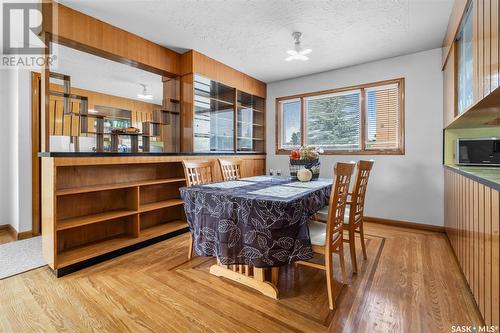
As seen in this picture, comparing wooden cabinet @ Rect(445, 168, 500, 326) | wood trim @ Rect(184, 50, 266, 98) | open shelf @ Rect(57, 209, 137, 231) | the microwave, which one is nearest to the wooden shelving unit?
open shelf @ Rect(57, 209, 137, 231)

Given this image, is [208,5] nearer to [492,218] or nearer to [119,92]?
[492,218]

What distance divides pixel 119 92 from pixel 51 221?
3.70 m

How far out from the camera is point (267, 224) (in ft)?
5.13

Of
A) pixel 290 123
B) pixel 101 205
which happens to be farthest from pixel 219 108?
pixel 101 205

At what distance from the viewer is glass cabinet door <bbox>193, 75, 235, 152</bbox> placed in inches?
144

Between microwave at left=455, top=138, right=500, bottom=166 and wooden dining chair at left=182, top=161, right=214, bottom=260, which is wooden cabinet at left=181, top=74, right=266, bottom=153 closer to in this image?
wooden dining chair at left=182, top=161, right=214, bottom=260

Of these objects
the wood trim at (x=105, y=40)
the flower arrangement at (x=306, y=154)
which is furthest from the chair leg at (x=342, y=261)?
the wood trim at (x=105, y=40)

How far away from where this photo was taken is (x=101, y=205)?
270 cm

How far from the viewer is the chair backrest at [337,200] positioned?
5.22ft

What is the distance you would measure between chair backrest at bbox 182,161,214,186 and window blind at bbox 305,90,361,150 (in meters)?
2.45

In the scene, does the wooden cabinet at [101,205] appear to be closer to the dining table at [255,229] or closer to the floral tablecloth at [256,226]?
the dining table at [255,229]

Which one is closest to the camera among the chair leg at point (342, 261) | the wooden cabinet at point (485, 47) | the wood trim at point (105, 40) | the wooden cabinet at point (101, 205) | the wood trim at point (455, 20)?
the wooden cabinet at point (485, 47)

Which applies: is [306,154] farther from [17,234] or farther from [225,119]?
[17,234]

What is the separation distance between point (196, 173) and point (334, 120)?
282cm
